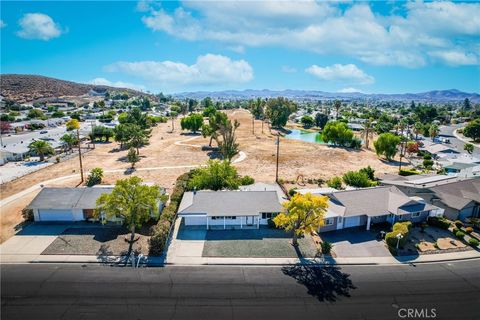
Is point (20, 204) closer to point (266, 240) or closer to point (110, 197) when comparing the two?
point (110, 197)

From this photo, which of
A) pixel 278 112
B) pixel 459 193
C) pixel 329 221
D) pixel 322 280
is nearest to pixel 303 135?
pixel 278 112

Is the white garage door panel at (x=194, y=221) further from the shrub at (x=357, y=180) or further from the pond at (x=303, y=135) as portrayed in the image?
the pond at (x=303, y=135)

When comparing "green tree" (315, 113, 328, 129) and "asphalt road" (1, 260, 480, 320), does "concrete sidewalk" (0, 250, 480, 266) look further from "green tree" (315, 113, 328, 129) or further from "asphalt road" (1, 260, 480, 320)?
"green tree" (315, 113, 328, 129)

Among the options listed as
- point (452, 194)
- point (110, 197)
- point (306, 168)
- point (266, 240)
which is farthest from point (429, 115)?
point (110, 197)

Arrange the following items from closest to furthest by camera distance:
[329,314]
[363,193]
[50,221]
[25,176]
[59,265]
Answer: [329,314] < [59,265] < [50,221] < [363,193] < [25,176]

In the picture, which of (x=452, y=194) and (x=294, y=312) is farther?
(x=452, y=194)

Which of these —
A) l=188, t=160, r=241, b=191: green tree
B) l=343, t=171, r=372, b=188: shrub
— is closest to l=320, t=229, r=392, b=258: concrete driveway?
l=343, t=171, r=372, b=188: shrub
